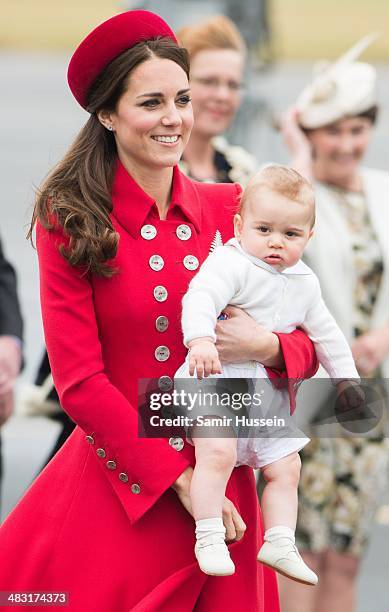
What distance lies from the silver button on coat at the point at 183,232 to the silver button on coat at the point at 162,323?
205 millimetres

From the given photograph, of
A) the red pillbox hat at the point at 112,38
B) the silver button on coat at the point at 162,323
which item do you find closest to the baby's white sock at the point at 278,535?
the silver button on coat at the point at 162,323

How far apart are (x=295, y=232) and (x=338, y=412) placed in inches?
21.1

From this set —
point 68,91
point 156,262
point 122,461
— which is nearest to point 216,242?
point 156,262

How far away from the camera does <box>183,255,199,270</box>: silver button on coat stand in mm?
3232

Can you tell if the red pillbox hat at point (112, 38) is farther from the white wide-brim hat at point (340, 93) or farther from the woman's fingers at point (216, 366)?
the white wide-brim hat at point (340, 93)

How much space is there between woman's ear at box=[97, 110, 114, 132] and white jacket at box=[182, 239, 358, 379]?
36cm

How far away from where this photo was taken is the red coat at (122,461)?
122 inches

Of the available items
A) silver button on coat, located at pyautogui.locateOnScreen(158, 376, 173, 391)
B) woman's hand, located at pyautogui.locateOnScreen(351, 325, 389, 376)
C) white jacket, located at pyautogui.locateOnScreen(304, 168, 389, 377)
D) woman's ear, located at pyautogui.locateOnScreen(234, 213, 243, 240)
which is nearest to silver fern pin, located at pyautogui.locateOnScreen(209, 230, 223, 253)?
woman's ear, located at pyautogui.locateOnScreen(234, 213, 243, 240)

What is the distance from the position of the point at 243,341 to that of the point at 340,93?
2.47m

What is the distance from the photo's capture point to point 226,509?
10.1ft

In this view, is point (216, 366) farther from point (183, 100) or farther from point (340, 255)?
point (340, 255)

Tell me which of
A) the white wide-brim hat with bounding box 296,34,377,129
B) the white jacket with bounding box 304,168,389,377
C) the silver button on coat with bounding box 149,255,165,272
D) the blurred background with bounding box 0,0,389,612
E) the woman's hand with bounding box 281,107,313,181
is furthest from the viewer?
the blurred background with bounding box 0,0,389,612

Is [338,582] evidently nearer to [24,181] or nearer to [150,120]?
[150,120]

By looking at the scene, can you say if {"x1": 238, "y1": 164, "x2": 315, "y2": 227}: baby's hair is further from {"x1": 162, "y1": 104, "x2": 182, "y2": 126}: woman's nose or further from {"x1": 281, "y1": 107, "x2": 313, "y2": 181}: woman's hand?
{"x1": 281, "y1": 107, "x2": 313, "y2": 181}: woman's hand
